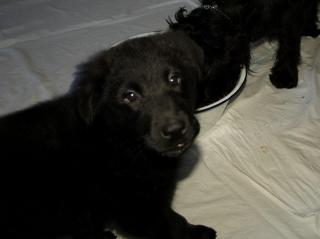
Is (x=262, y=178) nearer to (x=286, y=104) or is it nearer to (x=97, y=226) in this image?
(x=286, y=104)

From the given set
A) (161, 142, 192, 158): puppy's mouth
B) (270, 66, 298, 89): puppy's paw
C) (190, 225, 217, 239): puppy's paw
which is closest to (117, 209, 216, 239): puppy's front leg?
(190, 225, 217, 239): puppy's paw

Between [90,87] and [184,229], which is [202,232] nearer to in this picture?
[184,229]

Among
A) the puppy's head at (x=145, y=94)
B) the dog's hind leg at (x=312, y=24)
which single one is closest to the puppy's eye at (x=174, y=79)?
the puppy's head at (x=145, y=94)

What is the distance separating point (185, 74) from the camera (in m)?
1.16

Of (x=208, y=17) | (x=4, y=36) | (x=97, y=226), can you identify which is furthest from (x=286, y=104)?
(x=4, y=36)

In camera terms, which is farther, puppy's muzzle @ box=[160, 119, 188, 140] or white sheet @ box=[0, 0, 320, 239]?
white sheet @ box=[0, 0, 320, 239]

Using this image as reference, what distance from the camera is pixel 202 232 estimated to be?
1.37 metres

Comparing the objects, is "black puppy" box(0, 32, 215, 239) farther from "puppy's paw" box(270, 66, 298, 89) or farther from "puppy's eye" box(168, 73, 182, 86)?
"puppy's paw" box(270, 66, 298, 89)

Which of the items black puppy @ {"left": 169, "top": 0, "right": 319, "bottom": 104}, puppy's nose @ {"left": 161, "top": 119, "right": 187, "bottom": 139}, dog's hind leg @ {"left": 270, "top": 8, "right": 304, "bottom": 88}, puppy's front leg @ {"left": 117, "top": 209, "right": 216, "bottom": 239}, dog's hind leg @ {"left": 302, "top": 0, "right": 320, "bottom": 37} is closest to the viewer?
puppy's nose @ {"left": 161, "top": 119, "right": 187, "bottom": 139}

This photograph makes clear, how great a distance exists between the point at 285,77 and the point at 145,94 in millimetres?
998

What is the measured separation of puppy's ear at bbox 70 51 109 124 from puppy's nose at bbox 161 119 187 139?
0.21 meters

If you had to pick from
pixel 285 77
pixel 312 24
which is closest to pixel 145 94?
pixel 285 77

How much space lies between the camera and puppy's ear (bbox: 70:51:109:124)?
110 cm

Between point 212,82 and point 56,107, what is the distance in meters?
0.68
